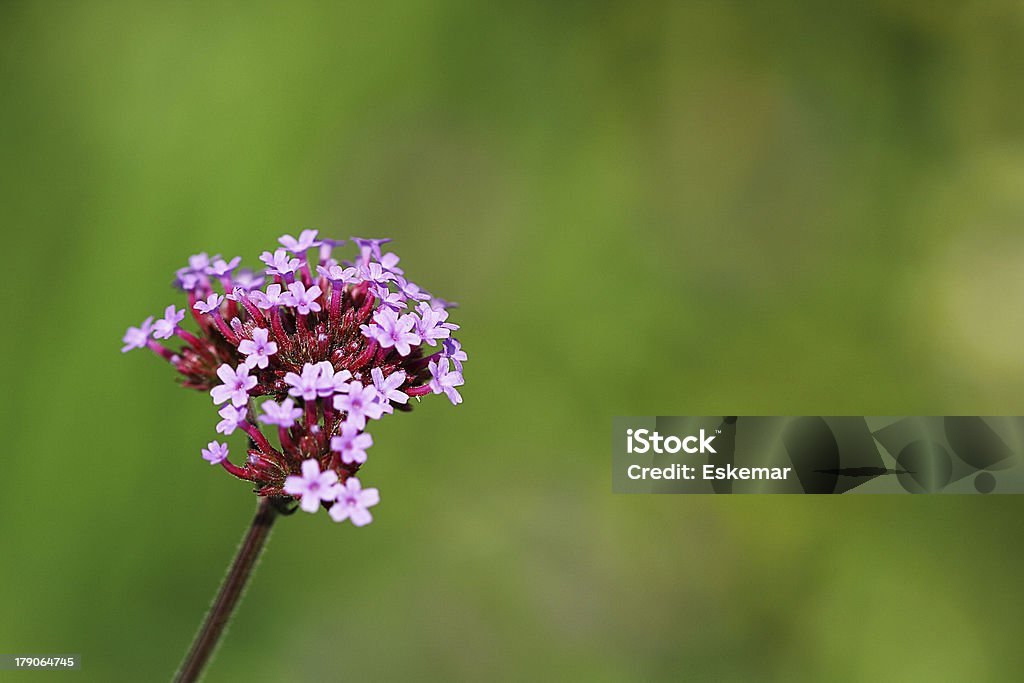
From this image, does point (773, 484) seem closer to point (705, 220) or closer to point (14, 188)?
point (705, 220)

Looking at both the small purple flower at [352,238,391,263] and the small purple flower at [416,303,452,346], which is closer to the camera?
the small purple flower at [416,303,452,346]

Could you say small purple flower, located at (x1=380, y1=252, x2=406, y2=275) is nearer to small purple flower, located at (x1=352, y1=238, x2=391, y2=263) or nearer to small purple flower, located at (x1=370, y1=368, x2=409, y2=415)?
small purple flower, located at (x1=352, y1=238, x2=391, y2=263)

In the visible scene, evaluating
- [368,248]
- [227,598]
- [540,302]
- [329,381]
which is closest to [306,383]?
[329,381]

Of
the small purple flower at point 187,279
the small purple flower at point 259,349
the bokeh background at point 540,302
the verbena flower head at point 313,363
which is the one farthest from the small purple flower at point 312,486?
the bokeh background at point 540,302

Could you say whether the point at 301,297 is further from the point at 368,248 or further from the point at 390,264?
the point at 390,264

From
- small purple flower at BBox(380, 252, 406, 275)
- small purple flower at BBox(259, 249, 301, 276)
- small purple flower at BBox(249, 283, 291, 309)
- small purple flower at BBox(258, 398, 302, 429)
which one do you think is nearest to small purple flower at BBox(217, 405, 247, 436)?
small purple flower at BBox(258, 398, 302, 429)

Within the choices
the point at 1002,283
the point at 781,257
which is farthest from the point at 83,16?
the point at 1002,283
